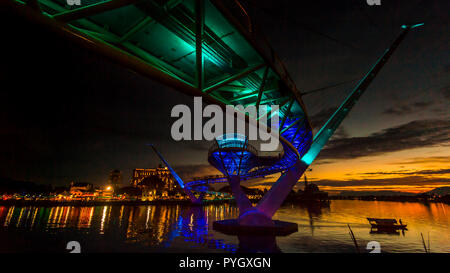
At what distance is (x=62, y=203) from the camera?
80688 mm

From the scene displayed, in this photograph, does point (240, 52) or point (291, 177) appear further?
point (291, 177)

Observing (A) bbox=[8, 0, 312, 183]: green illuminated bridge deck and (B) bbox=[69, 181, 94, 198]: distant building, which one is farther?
(B) bbox=[69, 181, 94, 198]: distant building

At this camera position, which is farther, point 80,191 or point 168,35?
point 80,191

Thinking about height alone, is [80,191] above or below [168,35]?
below

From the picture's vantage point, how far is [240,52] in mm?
6871

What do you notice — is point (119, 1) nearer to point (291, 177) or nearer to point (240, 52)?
point (240, 52)

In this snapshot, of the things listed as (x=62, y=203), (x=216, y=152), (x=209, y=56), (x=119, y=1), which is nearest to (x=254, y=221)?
(x=216, y=152)

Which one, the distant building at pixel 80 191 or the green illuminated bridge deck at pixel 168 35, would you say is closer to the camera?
the green illuminated bridge deck at pixel 168 35

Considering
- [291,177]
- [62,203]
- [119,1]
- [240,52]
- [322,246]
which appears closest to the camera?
[119,1]
